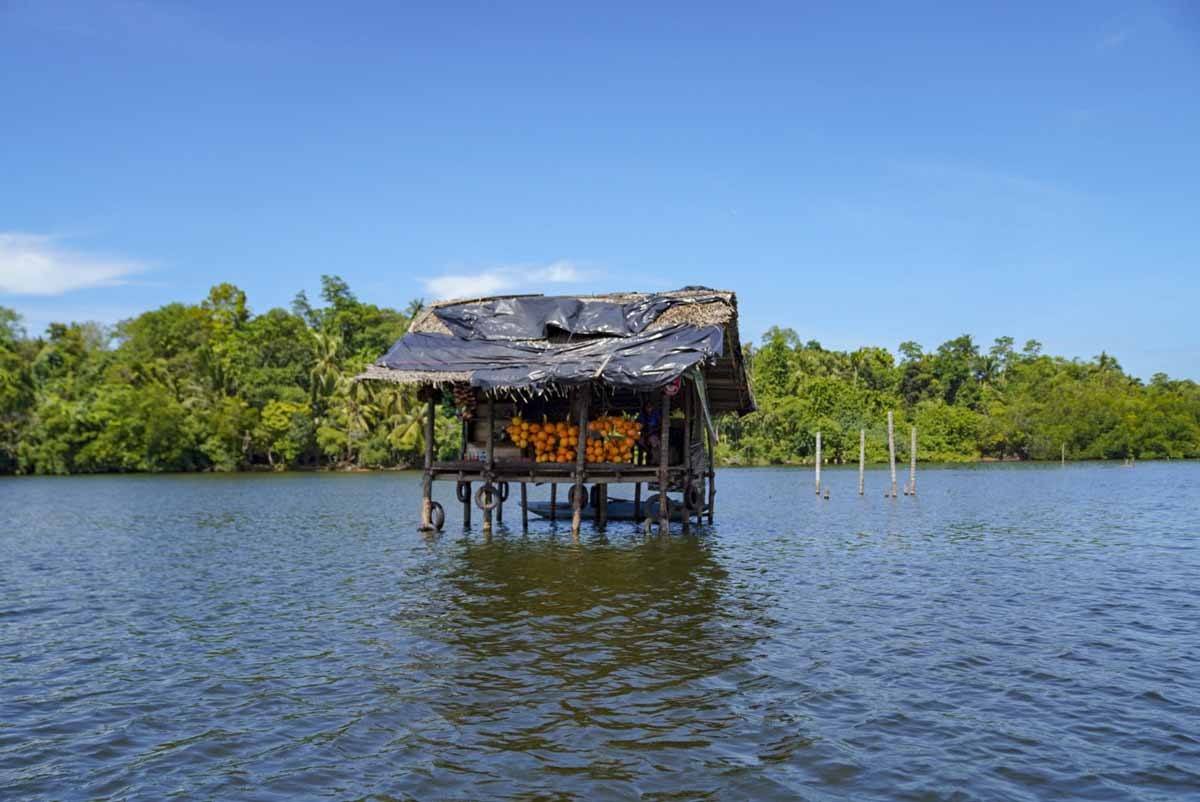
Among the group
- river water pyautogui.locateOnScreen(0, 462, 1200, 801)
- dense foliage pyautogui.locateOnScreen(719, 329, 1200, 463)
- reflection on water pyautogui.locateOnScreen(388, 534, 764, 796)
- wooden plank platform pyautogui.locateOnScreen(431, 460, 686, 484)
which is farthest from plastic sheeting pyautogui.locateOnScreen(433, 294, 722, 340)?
dense foliage pyautogui.locateOnScreen(719, 329, 1200, 463)

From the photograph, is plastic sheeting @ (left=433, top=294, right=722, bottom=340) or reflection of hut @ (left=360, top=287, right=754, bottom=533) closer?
reflection of hut @ (left=360, top=287, right=754, bottom=533)

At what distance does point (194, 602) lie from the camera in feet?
47.8

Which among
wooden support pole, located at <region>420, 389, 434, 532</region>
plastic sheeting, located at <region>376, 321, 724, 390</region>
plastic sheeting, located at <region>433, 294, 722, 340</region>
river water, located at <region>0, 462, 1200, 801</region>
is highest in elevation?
plastic sheeting, located at <region>433, 294, 722, 340</region>

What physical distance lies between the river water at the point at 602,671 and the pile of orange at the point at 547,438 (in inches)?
84.7

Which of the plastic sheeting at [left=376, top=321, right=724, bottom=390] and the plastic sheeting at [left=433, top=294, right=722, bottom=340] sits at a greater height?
the plastic sheeting at [left=433, top=294, right=722, bottom=340]

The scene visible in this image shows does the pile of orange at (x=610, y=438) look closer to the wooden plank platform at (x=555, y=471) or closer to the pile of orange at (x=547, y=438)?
the wooden plank platform at (x=555, y=471)

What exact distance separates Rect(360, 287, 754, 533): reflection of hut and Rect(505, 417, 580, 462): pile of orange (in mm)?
28

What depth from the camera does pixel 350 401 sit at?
236 ft

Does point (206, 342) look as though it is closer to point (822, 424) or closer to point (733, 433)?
point (733, 433)

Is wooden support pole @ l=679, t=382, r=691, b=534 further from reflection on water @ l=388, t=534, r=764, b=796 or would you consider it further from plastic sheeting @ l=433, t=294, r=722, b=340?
reflection on water @ l=388, t=534, r=764, b=796

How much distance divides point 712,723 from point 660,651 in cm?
262

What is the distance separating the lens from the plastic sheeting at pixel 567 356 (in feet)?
63.3

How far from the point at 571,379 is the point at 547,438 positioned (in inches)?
108

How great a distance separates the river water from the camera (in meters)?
7.09
